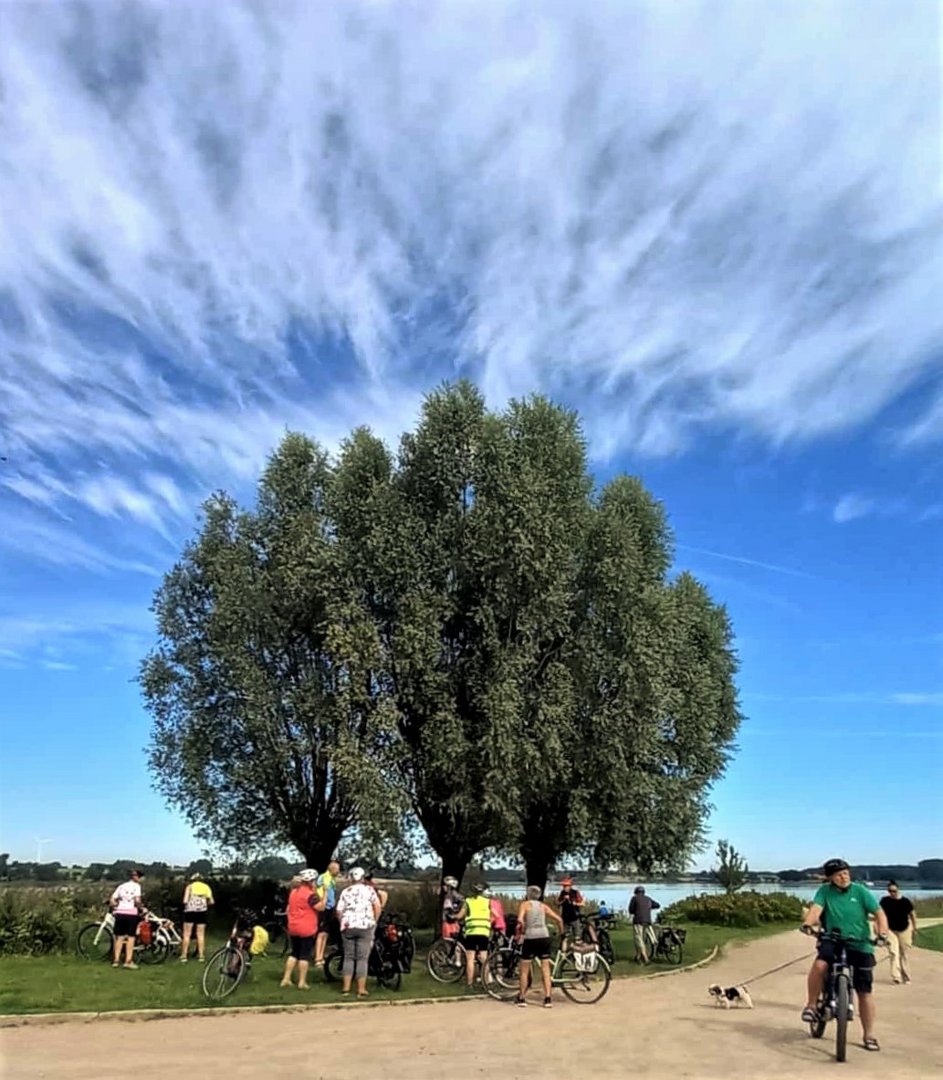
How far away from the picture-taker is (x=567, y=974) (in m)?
14.1

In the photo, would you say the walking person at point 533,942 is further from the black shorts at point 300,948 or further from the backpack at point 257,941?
the backpack at point 257,941

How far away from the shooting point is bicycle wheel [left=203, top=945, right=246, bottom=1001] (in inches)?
506

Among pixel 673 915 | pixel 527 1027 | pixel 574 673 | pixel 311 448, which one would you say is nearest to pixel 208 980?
pixel 527 1027

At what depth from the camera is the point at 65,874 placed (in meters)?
27.5

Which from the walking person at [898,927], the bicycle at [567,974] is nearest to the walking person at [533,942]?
the bicycle at [567,974]

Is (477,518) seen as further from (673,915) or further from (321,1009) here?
(673,915)

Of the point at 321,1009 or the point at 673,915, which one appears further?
the point at 673,915

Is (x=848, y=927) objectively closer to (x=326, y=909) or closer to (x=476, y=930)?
(x=476, y=930)

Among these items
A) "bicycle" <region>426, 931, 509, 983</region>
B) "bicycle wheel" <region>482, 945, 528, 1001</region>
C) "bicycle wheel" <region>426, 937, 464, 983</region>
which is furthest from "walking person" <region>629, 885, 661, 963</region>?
"bicycle wheel" <region>482, 945, 528, 1001</region>

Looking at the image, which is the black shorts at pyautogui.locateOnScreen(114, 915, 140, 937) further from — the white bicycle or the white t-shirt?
the white bicycle

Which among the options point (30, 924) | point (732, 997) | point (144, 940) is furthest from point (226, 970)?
point (30, 924)

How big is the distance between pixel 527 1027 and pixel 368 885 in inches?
148

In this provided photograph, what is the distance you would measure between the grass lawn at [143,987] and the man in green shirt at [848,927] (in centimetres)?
590

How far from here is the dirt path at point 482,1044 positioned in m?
8.41
